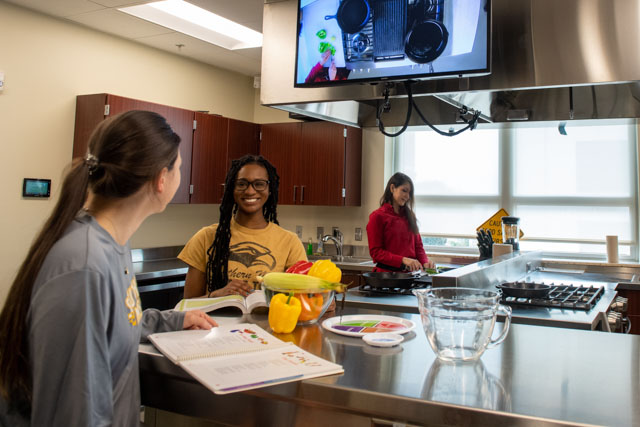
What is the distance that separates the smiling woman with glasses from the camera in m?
2.17

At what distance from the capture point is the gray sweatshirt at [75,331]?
929 mm

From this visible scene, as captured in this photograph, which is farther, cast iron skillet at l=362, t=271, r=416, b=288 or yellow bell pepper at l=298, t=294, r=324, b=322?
cast iron skillet at l=362, t=271, r=416, b=288

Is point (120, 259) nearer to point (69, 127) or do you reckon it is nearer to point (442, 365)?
point (442, 365)

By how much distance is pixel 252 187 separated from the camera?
7.38 ft

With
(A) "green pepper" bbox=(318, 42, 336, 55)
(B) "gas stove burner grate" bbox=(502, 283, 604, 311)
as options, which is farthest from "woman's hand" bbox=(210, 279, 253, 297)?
(B) "gas stove burner grate" bbox=(502, 283, 604, 311)

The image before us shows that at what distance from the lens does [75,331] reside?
93cm

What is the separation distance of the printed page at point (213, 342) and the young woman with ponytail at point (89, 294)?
0.11 m

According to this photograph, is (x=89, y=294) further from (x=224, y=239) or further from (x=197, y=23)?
(x=197, y=23)

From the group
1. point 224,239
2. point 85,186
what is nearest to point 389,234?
point 224,239

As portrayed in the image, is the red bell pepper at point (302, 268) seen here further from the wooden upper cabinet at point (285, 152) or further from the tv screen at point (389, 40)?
the wooden upper cabinet at point (285, 152)

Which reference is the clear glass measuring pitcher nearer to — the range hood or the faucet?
the range hood

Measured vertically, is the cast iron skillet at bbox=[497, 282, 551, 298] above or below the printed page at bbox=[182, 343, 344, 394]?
above

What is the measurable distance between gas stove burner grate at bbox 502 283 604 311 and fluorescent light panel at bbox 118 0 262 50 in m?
2.85

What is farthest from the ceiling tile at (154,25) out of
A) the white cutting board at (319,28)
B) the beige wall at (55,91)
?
the white cutting board at (319,28)
